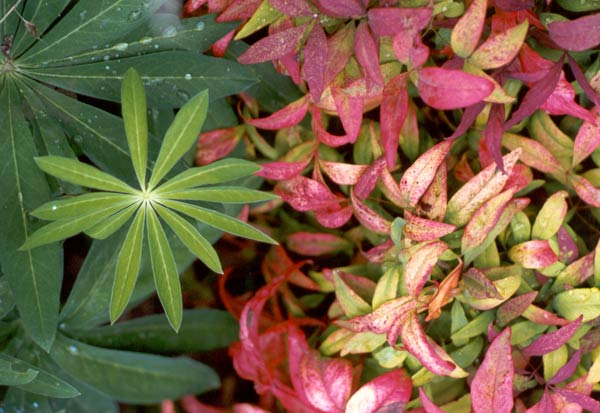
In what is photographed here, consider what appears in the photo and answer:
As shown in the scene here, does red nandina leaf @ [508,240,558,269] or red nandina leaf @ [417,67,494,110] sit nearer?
red nandina leaf @ [417,67,494,110]

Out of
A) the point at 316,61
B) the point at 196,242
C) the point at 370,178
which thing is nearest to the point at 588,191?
the point at 370,178

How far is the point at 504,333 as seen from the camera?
2.73ft

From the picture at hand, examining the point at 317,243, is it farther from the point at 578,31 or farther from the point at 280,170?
the point at 578,31

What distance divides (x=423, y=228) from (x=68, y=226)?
0.42 meters

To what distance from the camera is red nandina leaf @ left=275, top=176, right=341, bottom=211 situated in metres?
0.99

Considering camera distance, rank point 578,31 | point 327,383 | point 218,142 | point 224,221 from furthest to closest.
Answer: point 218,142 → point 327,383 → point 224,221 → point 578,31

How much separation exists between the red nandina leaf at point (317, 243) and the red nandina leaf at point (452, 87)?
338 millimetres

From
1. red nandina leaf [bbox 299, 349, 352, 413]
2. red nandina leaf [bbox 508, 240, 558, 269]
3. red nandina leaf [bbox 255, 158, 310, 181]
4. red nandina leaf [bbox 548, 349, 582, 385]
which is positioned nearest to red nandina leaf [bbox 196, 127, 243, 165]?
red nandina leaf [bbox 255, 158, 310, 181]

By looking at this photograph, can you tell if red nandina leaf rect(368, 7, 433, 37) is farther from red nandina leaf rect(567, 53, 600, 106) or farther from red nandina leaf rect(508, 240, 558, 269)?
red nandina leaf rect(508, 240, 558, 269)

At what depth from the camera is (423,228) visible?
878 millimetres

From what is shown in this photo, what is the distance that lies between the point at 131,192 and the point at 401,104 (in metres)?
0.33

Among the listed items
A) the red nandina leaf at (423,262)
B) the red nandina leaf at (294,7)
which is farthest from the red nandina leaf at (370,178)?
the red nandina leaf at (294,7)

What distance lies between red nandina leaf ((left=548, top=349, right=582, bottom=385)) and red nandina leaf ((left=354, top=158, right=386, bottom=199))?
1.04ft

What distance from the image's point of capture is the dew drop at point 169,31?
37.8 inches
